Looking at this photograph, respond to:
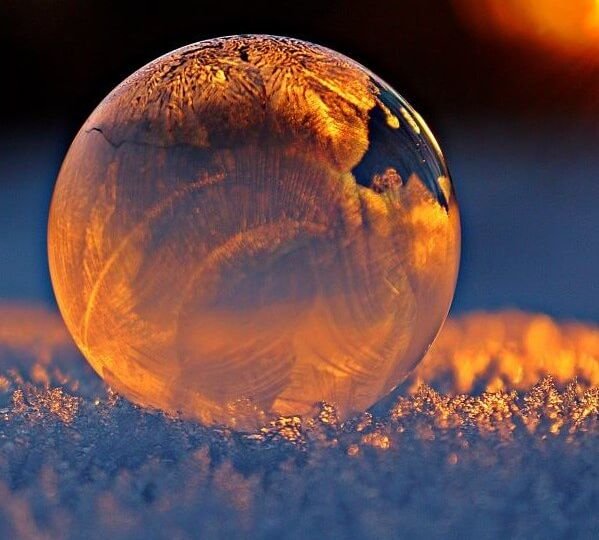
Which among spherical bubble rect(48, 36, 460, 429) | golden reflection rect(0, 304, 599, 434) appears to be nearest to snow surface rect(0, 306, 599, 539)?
golden reflection rect(0, 304, 599, 434)

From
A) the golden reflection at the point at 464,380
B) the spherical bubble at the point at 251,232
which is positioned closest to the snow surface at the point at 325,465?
the golden reflection at the point at 464,380

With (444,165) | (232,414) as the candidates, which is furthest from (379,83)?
(232,414)

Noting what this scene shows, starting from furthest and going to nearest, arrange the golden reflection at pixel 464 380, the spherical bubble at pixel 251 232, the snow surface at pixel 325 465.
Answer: the golden reflection at pixel 464 380, the snow surface at pixel 325 465, the spherical bubble at pixel 251 232

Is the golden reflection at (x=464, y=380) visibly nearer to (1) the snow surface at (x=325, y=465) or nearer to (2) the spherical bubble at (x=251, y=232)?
(1) the snow surface at (x=325, y=465)

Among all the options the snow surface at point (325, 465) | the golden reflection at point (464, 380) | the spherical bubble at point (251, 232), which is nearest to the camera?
the spherical bubble at point (251, 232)

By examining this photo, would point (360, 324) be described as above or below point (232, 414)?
above

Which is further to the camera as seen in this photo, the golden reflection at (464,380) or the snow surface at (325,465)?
the golden reflection at (464,380)

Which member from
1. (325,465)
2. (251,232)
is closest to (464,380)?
(325,465)

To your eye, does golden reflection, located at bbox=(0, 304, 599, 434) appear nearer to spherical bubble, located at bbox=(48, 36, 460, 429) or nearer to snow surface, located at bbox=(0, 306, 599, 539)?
snow surface, located at bbox=(0, 306, 599, 539)

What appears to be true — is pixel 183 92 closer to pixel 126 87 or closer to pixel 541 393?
pixel 126 87
